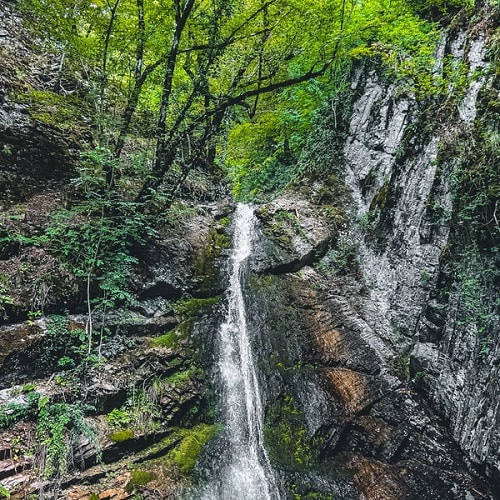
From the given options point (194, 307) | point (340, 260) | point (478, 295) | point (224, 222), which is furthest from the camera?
point (224, 222)

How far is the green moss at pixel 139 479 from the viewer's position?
457 cm

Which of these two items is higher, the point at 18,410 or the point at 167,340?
the point at 167,340

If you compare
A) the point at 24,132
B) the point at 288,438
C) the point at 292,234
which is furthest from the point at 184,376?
the point at 24,132

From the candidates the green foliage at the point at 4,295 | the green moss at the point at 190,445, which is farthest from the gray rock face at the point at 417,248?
the green foliage at the point at 4,295

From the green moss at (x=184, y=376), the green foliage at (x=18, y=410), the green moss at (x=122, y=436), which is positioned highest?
the green foliage at (x=18, y=410)

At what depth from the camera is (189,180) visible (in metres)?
10.2

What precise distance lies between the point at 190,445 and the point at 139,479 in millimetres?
895

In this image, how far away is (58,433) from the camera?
4.42 m

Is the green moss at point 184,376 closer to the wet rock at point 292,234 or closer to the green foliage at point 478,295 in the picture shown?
the wet rock at point 292,234

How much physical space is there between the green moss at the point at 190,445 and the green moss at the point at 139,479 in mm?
404

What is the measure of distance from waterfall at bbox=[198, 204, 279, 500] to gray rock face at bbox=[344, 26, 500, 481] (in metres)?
2.74

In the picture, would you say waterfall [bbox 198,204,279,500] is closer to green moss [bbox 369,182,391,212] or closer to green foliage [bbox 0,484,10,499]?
green foliage [bbox 0,484,10,499]

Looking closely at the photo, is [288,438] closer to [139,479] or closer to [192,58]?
[139,479]

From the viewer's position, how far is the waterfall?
511cm
